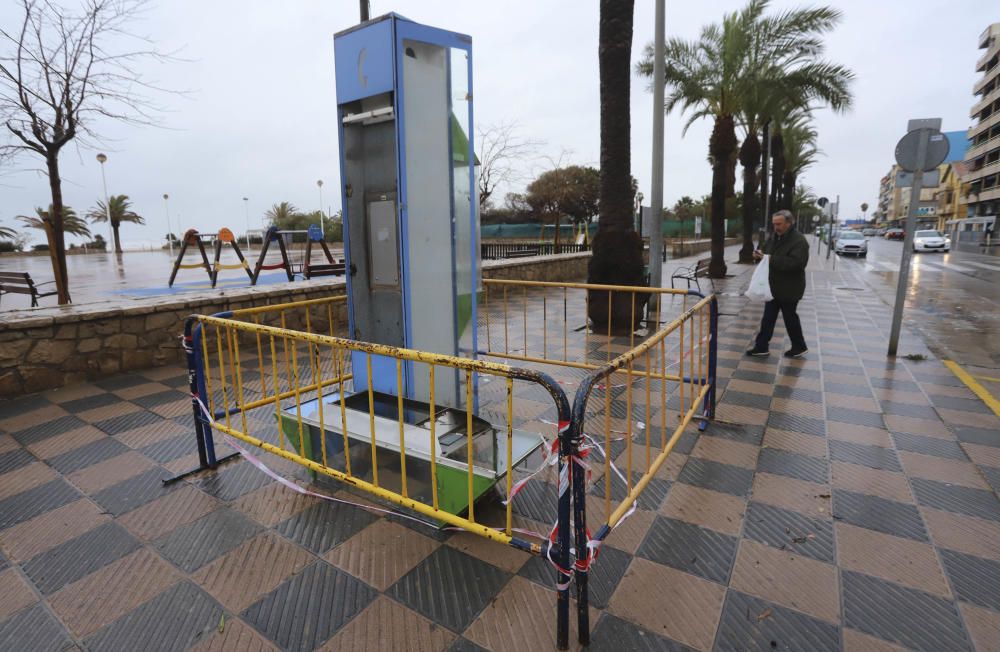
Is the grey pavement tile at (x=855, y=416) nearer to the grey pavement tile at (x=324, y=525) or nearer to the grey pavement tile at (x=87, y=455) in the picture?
the grey pavement tile at (x=324, y=525)

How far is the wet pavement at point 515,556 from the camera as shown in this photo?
7.09 ft

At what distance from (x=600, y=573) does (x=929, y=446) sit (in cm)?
302

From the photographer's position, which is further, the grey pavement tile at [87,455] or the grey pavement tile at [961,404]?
the grey pavement tile at [961,404]

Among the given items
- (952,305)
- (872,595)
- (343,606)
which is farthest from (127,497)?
(952,305)

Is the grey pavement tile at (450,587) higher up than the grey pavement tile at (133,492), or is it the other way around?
the grey pavement tile at (133,492)

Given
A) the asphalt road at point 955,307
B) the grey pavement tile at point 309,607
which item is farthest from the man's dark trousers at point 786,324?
the grey pavement tile at point 309,607

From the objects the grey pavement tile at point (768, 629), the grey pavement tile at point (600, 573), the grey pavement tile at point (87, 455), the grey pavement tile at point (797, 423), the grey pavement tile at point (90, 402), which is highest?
the grey pavement tile at point (90, 402)

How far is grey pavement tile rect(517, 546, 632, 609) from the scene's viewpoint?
236 centimetres

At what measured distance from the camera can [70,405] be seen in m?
4.82

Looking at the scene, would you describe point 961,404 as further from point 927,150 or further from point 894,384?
point 927,150

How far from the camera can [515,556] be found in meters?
2.66

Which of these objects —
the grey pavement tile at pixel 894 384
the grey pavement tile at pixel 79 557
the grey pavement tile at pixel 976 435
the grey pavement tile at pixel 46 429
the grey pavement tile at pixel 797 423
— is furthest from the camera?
the grey pavement tile at pixel 894 384

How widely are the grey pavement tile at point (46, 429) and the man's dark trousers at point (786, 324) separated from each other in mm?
7077

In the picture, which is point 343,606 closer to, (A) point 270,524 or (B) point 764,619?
(A) point 270,524
